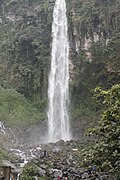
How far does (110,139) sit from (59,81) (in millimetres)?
25247

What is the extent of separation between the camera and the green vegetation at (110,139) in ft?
21.3

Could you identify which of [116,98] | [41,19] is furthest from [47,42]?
[116,98]

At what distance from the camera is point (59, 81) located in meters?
31.9

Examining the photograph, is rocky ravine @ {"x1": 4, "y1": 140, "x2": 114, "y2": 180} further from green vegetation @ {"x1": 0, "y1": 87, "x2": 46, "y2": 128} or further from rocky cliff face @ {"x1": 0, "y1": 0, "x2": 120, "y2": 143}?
rocky cliff face @ {"x1": 0, "y1": 0, "x2": 120, "y2": 143}

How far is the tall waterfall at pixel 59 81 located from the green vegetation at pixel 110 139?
21.9 metres

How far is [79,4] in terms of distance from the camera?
113 ft

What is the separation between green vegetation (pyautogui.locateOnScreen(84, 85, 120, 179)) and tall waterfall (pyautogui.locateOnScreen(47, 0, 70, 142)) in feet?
71.8

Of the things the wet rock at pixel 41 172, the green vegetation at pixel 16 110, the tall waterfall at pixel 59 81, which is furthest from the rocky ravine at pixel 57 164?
the tall waterfall at pixel 59 81

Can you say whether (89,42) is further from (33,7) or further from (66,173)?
(66,173)

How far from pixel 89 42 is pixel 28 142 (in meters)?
10.9

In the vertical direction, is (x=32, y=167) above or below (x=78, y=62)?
below

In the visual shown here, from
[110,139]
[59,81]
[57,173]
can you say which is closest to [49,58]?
[59,81]

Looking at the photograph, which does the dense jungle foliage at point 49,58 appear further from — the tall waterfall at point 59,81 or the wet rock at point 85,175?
the wet rock at point 85,175

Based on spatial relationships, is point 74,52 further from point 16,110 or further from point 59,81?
point 16,110
